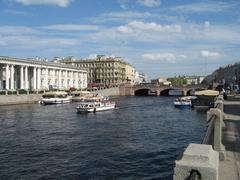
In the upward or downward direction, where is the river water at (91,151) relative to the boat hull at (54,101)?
downward

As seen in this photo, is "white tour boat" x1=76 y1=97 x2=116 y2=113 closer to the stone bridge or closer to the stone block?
the stone block

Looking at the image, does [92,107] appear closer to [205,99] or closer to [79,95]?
[205,99]

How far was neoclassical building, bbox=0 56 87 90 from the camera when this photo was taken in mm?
109562

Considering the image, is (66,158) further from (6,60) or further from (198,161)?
(6,60)

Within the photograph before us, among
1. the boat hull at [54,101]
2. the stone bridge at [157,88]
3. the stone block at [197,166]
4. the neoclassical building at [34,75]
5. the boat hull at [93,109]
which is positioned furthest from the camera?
the stone bridge at [157,88]

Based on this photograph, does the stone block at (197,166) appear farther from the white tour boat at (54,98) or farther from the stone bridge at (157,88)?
the stone bridge at (157,88)

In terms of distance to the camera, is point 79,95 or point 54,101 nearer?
point 54,101

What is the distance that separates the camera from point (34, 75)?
405 feet

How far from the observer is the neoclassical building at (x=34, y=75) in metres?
110

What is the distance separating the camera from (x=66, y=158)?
77.6 feet

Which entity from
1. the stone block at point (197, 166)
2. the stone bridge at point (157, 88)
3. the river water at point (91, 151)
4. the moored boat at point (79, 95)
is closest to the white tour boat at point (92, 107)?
the river water at point (91, 151)

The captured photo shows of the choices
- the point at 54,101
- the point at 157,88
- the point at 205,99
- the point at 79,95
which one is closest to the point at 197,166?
the point at 205,99

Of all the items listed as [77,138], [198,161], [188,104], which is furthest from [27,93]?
[198,161]

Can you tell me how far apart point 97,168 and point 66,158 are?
361 centimetres
